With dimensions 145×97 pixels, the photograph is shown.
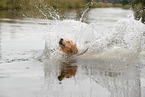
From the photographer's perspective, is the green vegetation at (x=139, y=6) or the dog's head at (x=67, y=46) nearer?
the dog's head at (x=67, y=46)

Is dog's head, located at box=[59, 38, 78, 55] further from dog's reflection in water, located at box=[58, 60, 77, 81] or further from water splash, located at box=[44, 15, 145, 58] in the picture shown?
dog's reflection in water, located at box=[58, 60, 77, 81]

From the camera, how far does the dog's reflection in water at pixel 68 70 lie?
5.39m

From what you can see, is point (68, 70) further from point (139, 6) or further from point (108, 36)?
point (139, 6)

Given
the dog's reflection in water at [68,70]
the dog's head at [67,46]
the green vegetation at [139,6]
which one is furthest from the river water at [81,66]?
the green vegetation at [139,6]

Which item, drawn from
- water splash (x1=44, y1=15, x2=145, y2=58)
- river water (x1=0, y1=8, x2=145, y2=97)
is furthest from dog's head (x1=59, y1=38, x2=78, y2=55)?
water splash (x1=44, y1=15, x2=145, y2=58)

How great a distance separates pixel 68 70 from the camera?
602cm

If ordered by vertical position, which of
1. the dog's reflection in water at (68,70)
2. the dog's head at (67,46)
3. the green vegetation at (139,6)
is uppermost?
the green vegetation at (139,6)

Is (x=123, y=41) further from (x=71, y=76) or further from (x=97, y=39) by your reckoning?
(x=71, y=76)

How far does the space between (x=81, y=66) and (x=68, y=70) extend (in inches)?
27.3

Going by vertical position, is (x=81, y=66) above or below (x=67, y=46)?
below

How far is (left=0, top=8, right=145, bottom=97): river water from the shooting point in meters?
4.39

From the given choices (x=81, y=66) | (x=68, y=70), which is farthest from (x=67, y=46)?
(x=68, y=70)

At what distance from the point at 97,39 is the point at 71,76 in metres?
4.03

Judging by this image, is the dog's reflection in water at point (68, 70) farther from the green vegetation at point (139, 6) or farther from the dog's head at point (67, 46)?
the green vegetation at point (139, 6)
